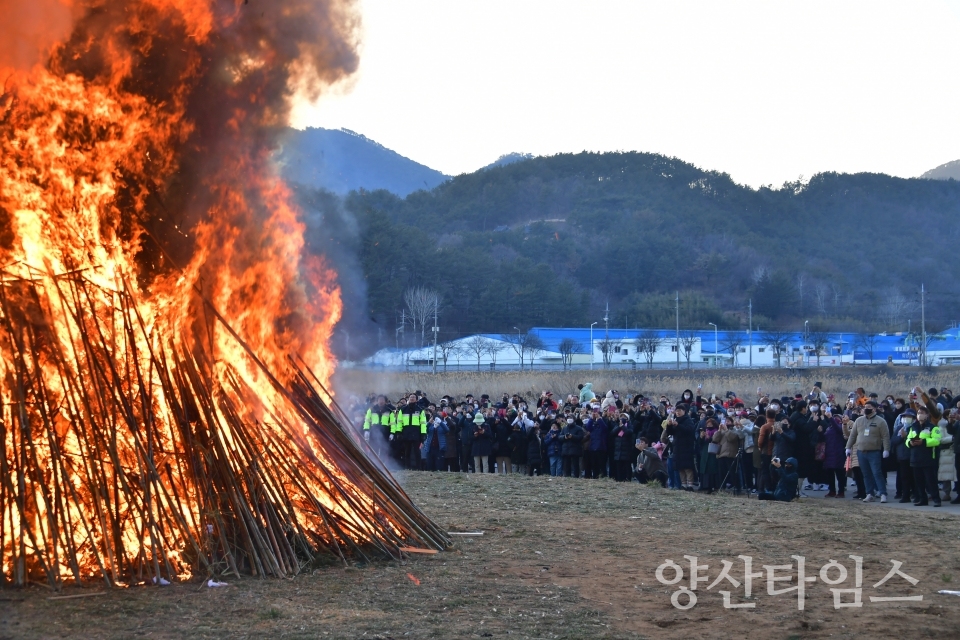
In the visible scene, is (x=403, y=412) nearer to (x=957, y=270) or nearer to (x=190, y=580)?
(x=190, y=580)

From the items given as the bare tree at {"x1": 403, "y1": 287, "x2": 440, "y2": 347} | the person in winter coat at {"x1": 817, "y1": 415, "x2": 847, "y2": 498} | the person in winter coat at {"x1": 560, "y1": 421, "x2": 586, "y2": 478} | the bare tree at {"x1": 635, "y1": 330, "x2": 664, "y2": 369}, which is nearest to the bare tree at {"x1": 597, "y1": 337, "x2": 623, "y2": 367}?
the bare tree at {"x1": 635, "y1": 330, "x2": 664, "y2": 369}

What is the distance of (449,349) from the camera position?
51812 mm

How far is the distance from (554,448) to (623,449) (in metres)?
1.89

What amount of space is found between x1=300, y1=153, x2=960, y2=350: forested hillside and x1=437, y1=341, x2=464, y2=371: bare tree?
365cm

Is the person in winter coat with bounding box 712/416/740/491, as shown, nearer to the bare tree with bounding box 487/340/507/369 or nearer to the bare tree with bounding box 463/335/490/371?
the bare tree with bounding box 487/340/507/369

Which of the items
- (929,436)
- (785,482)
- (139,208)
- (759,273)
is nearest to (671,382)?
(785,482)

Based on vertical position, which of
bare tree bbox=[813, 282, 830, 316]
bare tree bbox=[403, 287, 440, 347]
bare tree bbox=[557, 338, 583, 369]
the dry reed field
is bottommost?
the dry reed field

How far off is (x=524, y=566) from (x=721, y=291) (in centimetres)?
8421

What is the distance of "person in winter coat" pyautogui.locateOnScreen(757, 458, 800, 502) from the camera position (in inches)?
600

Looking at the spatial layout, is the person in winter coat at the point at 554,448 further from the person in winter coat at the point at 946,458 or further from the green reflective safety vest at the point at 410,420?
the person in winter coat at the point at 946,458

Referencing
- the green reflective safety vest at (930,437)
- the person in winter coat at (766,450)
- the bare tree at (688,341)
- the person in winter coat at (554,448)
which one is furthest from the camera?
the bare tree at (688,341)

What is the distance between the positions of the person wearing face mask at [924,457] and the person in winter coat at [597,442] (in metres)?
5.62

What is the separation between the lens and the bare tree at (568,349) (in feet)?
181

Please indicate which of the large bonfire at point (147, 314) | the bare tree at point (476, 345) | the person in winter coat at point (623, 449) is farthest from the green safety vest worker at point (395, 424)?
the bare tree at point (476, 345)
